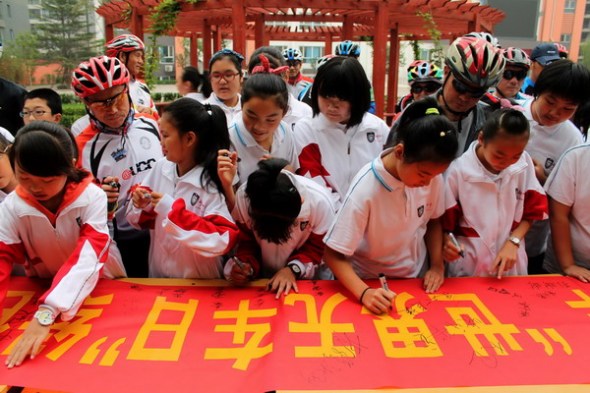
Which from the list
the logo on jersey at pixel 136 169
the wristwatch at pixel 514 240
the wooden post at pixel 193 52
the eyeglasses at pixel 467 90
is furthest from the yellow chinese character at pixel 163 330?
the wooden post at pixel 193 52

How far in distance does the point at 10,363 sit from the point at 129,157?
1.20m

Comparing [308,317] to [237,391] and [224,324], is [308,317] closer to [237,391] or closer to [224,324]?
[224,324]

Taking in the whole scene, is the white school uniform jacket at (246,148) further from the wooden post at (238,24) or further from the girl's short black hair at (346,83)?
the wooden post at (238,24)

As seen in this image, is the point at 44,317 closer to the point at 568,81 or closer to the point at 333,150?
the point at 333,150

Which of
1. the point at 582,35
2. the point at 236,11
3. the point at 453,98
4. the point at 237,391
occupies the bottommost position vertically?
the point at 237,391

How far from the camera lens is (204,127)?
2.00 metres

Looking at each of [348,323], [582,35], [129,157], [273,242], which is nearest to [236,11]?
[129,157]

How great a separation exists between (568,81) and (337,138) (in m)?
1.18

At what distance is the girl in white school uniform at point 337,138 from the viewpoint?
7.73ft

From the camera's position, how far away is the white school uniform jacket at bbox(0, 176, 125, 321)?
5.65ft

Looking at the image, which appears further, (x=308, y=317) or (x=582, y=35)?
(x=582, y=35)

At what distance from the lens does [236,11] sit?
560cm

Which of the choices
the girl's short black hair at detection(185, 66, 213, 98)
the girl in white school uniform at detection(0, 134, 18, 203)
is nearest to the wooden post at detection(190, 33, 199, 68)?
the girl's short black hair at detection(185, 66, 213, 98)

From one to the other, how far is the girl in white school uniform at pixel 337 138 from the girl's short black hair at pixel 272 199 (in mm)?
554
